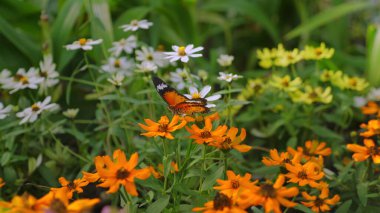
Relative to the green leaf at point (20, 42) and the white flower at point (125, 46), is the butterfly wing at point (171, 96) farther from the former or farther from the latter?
the green leaf at point (20, 42)

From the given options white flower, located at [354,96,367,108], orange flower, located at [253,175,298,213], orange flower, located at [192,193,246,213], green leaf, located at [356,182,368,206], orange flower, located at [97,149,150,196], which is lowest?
green leaf, located at [356,182,368,206]

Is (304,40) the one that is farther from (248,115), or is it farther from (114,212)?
(114,212)

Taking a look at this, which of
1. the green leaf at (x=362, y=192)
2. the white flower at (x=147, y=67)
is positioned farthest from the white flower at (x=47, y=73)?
the green leaf at (x=362, y=192)

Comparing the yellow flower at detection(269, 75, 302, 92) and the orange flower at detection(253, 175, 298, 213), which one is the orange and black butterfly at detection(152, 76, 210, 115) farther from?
the yellow flower at detection(269, 75, 302, 92)

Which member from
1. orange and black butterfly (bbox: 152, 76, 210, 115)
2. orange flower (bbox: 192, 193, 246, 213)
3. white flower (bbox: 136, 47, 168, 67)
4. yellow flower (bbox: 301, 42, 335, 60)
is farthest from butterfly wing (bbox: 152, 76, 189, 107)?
yellow flower (bbox: 301, 42, 335, 60)

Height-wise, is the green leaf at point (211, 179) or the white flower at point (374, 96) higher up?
the green leaf at point (211, 179)

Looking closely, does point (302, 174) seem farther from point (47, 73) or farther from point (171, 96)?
point (47, 73)

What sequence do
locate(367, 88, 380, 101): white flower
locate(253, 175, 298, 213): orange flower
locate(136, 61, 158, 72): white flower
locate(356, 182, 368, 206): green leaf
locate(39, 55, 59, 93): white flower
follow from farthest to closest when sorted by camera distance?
locate(367, 88, 380, 101): white flower
locate(39, 55, 59, 93): white flower
locate(136, 61, 158, 72): white flower
locate(356, 182, 368, 206): green leaf
locate(253, 175, 298, 213): orange flower
